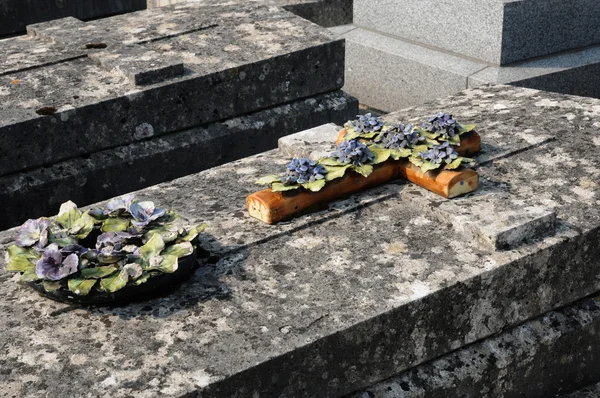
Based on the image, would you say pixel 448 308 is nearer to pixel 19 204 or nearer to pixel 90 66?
pixel 19 204

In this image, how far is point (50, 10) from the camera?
7812mm

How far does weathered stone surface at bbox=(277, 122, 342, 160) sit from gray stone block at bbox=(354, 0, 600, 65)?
88.3 inches

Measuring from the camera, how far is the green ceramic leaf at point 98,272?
3.00 m

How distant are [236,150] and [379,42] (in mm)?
1982

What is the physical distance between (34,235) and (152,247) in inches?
15.4

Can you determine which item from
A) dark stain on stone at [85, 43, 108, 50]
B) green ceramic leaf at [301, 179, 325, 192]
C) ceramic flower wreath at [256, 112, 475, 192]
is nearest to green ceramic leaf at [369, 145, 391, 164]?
ceramic flower wreath at [256, 112, 475, 192]

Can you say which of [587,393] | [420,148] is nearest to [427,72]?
[420,148]

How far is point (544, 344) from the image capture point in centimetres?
344

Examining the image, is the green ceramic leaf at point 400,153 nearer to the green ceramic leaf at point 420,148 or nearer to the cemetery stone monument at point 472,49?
the green ceramic leaf at point 420,148

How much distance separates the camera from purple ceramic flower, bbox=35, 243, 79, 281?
2977mm

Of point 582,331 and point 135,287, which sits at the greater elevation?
point 135,287

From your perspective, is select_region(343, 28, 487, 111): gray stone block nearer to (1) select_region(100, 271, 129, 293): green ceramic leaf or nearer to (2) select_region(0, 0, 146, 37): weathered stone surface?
(2) select_region(0, 0, 146, 37): weathered stone surface

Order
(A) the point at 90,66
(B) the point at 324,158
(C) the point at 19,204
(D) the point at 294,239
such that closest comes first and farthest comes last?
(D) the point at 294,239 < (B) the point at 324,158 < (C) the point at 19,204 < (A) the point at 90,66

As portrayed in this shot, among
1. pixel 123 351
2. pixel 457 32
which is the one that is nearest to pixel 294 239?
pixel 123 351
